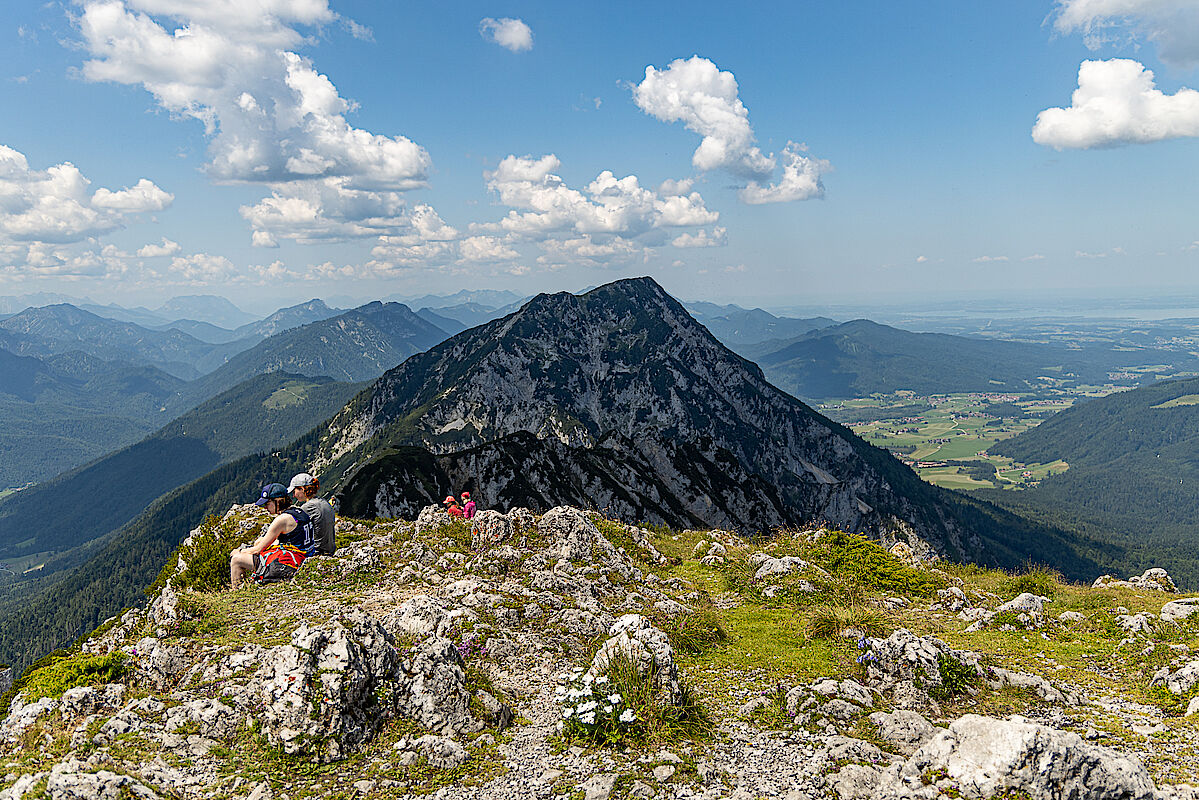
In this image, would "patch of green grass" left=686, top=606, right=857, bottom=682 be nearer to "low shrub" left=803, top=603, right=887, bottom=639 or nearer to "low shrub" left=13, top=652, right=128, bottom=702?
"low shrub" left=803, top=603, right=887, bottom=639

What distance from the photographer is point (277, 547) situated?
17.0 meters

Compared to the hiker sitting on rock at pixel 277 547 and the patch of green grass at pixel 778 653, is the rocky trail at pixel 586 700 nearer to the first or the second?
the patch of green grass at pixel 778 653

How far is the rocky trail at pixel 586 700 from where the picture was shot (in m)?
8.66

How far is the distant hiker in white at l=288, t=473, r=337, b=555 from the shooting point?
679 inches

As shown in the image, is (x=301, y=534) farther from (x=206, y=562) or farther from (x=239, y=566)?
(x=206, y=562)

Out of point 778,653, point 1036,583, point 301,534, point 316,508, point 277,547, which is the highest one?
point 316,508

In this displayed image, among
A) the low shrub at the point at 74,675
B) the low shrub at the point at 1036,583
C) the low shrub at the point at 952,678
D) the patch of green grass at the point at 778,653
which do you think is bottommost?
the low shrub at the point at 1036,583

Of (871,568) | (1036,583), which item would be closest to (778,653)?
(871,568)

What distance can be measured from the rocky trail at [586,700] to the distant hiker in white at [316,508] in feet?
3.67

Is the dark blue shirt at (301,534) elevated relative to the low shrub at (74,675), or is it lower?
elevated

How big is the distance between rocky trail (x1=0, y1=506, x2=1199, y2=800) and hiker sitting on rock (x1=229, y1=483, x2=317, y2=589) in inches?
19.1

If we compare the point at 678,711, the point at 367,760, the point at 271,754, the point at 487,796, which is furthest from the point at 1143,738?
the point at 271,754

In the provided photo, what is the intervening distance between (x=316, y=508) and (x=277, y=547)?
1547mm

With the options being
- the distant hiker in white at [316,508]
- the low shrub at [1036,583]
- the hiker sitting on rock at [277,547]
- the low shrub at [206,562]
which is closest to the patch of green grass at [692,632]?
the distant hiker in white at [316,508]
